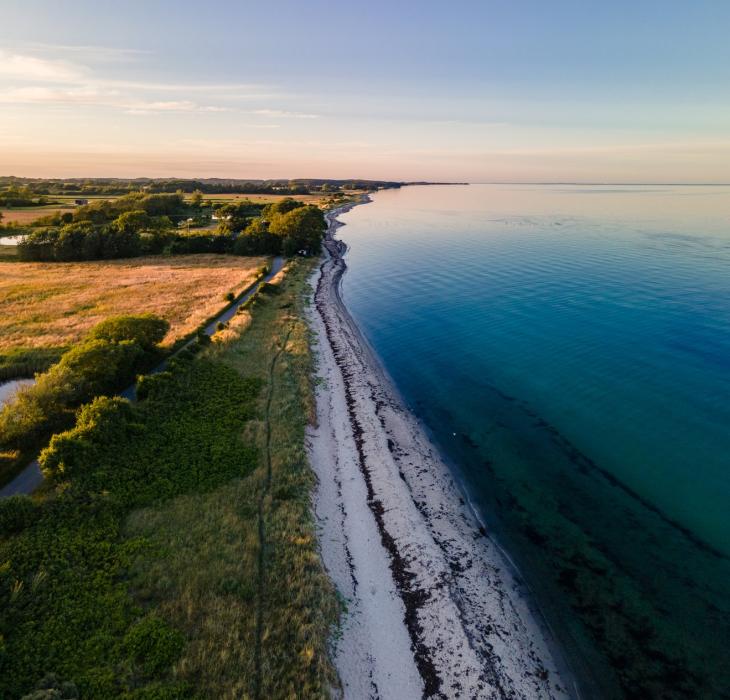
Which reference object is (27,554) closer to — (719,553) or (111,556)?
(111,556)

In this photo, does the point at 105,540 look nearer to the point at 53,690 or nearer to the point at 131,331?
the point at 53,690

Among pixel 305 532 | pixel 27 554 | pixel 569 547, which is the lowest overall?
pixel 569 547

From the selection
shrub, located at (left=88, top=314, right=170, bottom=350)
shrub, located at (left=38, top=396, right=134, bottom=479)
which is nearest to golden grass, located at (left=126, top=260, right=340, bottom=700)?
shrub, located at (left=38, top=396, right=134, bottom=479)

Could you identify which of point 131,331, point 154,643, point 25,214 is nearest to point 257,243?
point 131,331

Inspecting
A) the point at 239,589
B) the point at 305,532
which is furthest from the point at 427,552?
the point at 239,589

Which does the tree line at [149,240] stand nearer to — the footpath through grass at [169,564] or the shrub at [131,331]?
the shrub at [131,331]

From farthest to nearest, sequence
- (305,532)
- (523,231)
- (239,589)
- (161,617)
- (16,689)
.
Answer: (523,231), (305,532), (239,589), (161,617), (16,689)
